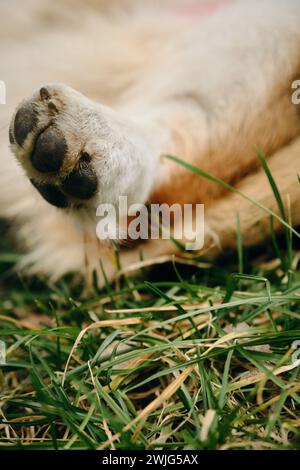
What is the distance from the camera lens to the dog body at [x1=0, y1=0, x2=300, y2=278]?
0.99 metres

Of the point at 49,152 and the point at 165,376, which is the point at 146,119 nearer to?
the point at 49,152

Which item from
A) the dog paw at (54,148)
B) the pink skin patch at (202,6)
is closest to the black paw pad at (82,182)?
the dog paw at (54,148)

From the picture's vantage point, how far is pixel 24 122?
95 centimetres

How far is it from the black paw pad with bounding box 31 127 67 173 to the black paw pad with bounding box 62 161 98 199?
3 centimetres

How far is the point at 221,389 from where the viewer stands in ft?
2.70

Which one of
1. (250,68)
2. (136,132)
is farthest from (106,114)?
(250,68)

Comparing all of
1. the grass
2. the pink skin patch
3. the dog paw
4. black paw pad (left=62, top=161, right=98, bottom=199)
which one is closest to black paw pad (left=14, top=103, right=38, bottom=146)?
the dog paw

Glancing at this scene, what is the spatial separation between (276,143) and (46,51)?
29.9 inches

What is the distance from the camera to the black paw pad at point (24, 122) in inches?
37.1

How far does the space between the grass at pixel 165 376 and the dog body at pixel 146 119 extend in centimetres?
21

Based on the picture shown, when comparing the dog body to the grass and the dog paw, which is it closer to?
the dog paw

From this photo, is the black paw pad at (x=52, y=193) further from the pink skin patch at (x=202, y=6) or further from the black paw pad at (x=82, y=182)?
the pink skin patch at (x=202, y=6)
